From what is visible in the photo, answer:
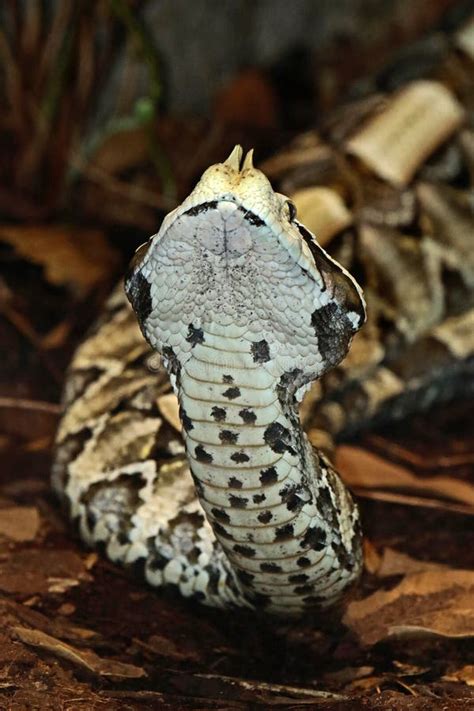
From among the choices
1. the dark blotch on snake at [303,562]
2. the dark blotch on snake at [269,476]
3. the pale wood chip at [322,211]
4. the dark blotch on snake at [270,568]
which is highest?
the pale wood chip at [322,211]

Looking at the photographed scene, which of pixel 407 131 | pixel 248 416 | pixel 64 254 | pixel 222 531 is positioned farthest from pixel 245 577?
pixel 64 254

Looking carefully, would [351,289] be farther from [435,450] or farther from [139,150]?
[139,150]

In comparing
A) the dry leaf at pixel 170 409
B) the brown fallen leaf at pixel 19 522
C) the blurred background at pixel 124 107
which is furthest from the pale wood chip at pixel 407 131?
the brown fallen leaf at pixel 19 522

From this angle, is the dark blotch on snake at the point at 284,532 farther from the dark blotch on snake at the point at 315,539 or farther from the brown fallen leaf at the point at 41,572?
the brown fallen leaf at the point at 41,572

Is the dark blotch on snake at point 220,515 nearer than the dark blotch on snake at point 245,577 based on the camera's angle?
Yes

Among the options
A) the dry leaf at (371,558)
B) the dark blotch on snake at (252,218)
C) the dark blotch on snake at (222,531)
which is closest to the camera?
the dark blotch on snake at (252,218)

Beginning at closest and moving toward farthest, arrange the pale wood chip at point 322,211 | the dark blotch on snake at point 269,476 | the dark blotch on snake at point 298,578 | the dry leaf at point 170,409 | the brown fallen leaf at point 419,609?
1. the dark blotch on snake at point 269,476
2. the dark blotch on snake at point 298,578
3. the brown fallen leaf at point 419,609
4. the dry leaf at point 170,409
5. the pale wood chip at point 322,211
